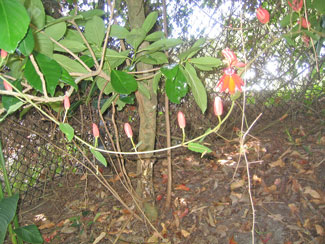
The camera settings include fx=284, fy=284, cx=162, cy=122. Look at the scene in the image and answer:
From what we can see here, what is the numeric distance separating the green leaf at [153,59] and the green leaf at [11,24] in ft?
1.71

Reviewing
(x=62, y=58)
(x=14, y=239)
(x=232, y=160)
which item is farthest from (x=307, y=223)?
(x=14, y=239)

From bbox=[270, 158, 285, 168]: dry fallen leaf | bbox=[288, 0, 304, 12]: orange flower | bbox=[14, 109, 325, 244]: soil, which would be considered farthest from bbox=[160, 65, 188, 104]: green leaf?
bbox=[270, 158, 285, 168]: dry fallen leaf

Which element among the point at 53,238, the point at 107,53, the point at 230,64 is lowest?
the point at 53,238

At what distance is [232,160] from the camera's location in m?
2.24

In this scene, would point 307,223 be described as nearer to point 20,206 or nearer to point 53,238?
point 53,238

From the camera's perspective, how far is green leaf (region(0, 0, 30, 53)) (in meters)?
0.51

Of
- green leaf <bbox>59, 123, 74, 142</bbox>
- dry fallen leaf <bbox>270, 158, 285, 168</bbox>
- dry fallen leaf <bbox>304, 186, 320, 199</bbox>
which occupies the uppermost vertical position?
green leaf <bbox>59, 123, 74, 142</bbox>

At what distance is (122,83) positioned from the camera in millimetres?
887

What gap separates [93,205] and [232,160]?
1.11 meters

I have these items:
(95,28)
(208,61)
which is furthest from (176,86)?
(95,28)

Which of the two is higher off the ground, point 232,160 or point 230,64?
point 230,64

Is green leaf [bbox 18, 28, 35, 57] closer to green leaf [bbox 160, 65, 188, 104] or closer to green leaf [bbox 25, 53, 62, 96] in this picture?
green leaf [bbox 25, 53, 62, 96]

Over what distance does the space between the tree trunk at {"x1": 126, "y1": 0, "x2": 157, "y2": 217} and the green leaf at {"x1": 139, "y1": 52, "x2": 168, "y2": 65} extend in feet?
1.19

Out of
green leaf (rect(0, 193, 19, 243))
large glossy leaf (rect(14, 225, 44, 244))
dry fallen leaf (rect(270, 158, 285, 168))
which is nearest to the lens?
green leaf (rect(0, 193, 19, 243))
